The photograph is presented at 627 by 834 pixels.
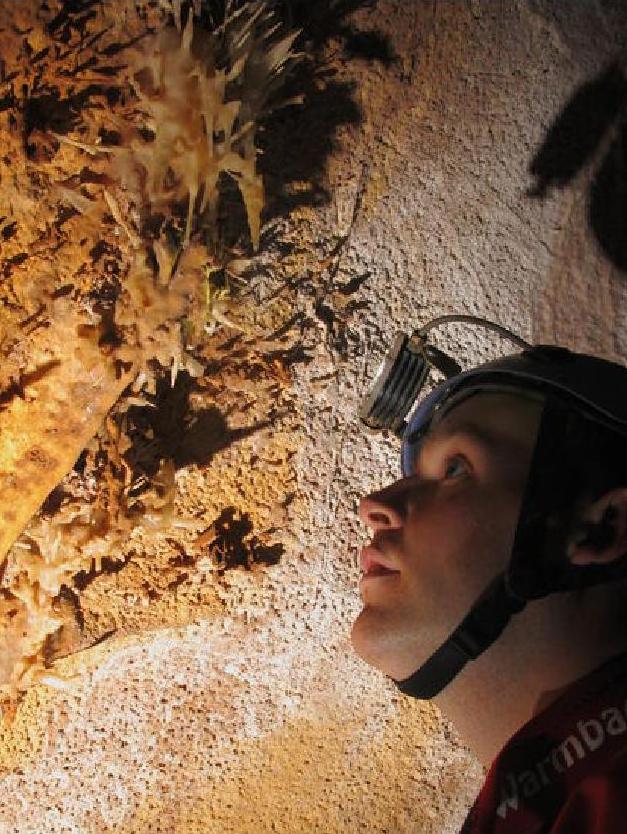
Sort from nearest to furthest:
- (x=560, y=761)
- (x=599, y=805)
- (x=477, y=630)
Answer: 1. (x=599, y=805)
2. (x=560, y=761)
3. (x=477, y=630)

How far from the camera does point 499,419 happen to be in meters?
1.68

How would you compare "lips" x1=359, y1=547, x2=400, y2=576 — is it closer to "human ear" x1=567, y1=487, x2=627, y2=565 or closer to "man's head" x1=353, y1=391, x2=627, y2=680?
"man's head" x1=353, y1=391, x2=627, y2=680

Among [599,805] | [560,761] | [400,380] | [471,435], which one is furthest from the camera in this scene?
[400,380]

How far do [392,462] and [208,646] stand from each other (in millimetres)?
807

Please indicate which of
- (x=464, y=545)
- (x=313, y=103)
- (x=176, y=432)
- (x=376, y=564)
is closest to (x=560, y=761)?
(x=464, y=545)

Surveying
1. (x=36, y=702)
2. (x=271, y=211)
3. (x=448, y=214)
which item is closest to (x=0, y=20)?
(x=271, y=211)

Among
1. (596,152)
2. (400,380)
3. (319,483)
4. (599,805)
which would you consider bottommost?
(319,483)

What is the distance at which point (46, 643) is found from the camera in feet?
6.72

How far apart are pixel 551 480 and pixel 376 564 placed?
0.44m

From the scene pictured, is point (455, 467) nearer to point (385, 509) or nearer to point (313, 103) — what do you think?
point (385, 509)

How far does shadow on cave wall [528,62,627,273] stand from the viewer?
267 centimetres

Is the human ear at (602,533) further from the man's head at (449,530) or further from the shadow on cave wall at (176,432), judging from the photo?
the shadow on cave wall at (176,432)

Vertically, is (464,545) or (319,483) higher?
(464,545)

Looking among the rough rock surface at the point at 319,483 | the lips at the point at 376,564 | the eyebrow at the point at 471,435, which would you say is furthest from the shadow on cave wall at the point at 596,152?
the lips at the point at 376,564
